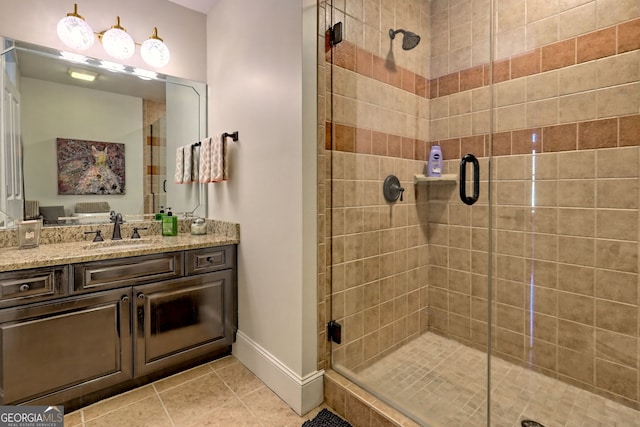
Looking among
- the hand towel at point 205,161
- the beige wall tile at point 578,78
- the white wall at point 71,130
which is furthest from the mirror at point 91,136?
the beige wall tile at point 578,78

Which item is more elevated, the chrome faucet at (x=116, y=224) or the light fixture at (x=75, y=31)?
the light fixture at (x=75, y=31)

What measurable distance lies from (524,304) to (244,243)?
1819mm

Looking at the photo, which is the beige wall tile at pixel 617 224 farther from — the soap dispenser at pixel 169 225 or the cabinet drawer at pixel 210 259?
the soap dispenser at pixel 169 225

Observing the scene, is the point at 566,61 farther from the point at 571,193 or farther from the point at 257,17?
the point at 257,17

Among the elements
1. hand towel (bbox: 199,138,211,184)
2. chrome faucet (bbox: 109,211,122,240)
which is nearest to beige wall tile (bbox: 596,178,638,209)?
hand towel (bbox: 199,138,211,184)

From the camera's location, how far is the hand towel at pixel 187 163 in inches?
95.3

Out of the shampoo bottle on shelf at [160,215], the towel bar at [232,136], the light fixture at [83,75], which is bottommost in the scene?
the shampoo bottle on shelf at [160,215]

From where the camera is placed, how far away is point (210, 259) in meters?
2.03

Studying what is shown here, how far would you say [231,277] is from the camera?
2125 mm

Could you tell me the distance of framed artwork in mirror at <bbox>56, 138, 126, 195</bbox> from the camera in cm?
198

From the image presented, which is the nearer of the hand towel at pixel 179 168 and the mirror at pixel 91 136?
the mirror at pixel 91 136

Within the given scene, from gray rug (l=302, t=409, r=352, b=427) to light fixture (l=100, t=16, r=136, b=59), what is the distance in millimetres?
2442

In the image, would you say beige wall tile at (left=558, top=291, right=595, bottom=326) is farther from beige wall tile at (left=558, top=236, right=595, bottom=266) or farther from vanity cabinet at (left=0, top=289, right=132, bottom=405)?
vanity cabinet at (left=0, top=289, right=132, bottom=405)

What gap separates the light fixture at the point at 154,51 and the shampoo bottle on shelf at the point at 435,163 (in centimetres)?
201
